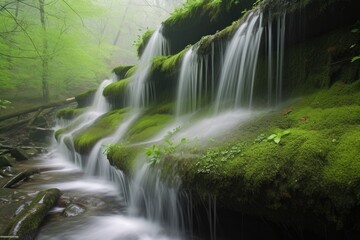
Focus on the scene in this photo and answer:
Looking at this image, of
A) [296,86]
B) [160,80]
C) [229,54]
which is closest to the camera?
[296,86]

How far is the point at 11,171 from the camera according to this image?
8.06 m

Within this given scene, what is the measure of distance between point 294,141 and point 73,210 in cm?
400

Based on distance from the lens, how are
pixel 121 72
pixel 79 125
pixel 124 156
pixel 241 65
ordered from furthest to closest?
pixel 121 72 → pixel 79 125 → pixel 124 156 → pixel 241 65

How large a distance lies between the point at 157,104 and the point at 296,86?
428 cm

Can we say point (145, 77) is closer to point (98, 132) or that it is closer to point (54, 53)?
point (98, 132)

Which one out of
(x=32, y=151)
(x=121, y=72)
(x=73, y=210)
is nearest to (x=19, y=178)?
(x=73, y=210)

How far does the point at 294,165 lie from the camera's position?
255cm

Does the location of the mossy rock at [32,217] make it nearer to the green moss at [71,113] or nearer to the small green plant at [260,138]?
the small green plant at [260,138]

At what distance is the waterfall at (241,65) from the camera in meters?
4.82

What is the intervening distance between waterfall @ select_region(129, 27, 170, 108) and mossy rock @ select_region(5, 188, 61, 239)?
392 cm

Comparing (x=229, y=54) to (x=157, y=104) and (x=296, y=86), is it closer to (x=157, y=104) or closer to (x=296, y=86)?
(x=296, y=86)

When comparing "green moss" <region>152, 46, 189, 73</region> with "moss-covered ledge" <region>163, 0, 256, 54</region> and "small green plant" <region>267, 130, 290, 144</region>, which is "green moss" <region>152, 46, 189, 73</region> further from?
"small green plant" <region>267, 130, 290, 144</region>

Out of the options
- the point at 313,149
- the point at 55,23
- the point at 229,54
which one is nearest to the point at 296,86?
the point at 229,54

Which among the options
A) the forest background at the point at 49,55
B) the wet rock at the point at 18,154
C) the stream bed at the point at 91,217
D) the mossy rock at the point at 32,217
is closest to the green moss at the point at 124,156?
the stream bed at the point at 91,217
